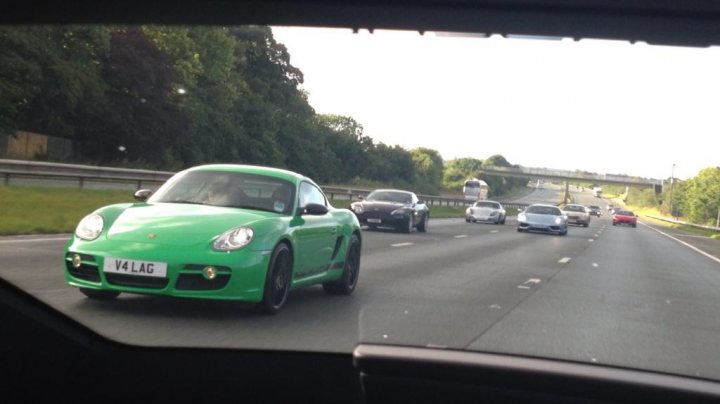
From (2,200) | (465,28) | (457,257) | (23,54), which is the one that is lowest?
(457,257)

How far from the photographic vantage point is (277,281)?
7355 mm

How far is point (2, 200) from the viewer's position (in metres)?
6.59

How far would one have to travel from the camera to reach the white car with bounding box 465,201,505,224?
41.5m

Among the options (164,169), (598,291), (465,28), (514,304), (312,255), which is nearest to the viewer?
(465,28)

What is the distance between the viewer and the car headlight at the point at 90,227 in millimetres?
6516

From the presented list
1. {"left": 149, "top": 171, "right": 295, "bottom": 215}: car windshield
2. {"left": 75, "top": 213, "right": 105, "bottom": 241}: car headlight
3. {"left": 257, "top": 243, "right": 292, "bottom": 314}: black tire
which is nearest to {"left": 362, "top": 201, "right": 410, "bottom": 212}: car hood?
{"left": 149, "top": 171, "right": 295, "bottom": 215}: car windshield

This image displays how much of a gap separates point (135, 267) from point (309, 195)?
8.44ft

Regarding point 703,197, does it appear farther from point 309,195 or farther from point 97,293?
point 97,293

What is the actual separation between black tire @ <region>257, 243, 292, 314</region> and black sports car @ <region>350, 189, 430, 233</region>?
1283 centimetres

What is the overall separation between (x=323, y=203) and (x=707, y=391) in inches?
224

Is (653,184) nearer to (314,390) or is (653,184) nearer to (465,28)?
(465,28)

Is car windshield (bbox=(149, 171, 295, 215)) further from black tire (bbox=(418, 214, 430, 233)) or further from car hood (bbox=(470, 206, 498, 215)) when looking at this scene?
car hood (bbox=(470, 206, 498, 215))

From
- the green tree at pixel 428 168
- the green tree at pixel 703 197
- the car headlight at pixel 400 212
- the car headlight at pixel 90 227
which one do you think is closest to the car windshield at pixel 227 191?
the car headlight at pixel 90 227

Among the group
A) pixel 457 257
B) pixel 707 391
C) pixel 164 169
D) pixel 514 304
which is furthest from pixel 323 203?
pixel 457 257
